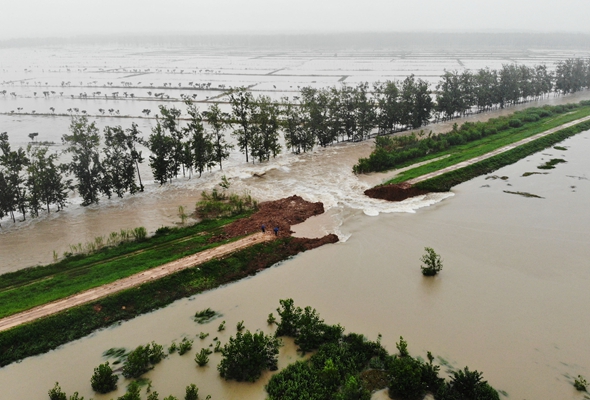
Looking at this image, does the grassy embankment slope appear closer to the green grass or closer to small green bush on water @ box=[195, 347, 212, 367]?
the green grass

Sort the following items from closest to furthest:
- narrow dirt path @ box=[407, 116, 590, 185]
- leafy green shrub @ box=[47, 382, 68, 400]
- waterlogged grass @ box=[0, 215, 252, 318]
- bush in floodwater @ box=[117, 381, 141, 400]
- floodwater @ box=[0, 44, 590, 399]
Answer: bush in floodwater @ box=[117, 381, 141, 400] → leafy green shrub @ box=[47, 382, 68, 400] → floodwater @ box=[0, 44, 590, 399] → waterlogged grass @ box=[0, 215, 252, 318] → narrow dirt path @ box=[407, 116, 590, 185]

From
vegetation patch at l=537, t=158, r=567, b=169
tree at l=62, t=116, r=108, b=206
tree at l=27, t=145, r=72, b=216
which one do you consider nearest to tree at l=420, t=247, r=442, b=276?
vegetation patch at l=537, t=158, r=567, b=169

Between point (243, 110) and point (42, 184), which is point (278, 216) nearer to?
point (243, 110)

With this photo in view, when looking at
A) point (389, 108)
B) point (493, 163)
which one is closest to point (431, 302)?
point (493, 163)

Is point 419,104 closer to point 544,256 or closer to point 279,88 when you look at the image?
point 544,256

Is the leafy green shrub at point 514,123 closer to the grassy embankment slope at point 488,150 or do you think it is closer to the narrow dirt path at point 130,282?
the grassy embankment slope at point 488,150

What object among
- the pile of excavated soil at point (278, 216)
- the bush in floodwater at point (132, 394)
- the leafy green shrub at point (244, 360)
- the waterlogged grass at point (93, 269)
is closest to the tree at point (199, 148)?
the pile of excavated soil at point (278, 216)

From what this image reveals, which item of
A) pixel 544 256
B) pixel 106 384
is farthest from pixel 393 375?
Answer: pixel 544 256
